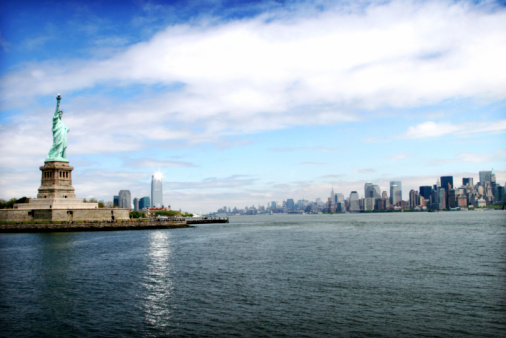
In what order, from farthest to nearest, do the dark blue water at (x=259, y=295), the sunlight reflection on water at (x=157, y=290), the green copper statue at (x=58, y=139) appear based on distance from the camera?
the green copper statue at (x=58, y=139), the sunlight reflection on water at (x=157, y=290), the dark blue water at (x=259, y=295)

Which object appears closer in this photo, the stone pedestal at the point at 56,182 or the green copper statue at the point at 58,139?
the stone pedestal at the point at 56,182

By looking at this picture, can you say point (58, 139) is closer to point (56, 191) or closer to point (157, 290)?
point (56, 191)

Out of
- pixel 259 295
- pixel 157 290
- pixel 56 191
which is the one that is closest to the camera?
pixel 259 295

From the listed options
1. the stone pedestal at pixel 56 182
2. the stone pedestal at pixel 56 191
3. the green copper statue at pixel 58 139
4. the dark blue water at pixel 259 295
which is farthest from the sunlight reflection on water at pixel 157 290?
the green copper statue at pixel 58 139

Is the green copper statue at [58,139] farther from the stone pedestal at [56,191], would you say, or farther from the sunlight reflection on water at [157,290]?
the sunlight reflection on water at [157,290]

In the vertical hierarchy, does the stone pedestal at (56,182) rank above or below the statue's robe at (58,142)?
below

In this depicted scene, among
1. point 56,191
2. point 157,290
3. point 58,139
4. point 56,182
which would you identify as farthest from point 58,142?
point 157,290

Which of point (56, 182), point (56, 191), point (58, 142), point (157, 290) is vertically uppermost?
point (58, 142)

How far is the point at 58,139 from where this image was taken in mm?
92312

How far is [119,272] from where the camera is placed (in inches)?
1341

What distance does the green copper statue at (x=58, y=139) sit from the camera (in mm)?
91438

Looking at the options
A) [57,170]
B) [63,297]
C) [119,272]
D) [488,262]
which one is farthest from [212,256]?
[57,170]

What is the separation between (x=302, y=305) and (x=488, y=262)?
21649 millimetres

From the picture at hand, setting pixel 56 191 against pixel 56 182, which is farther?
pixel 56 182
